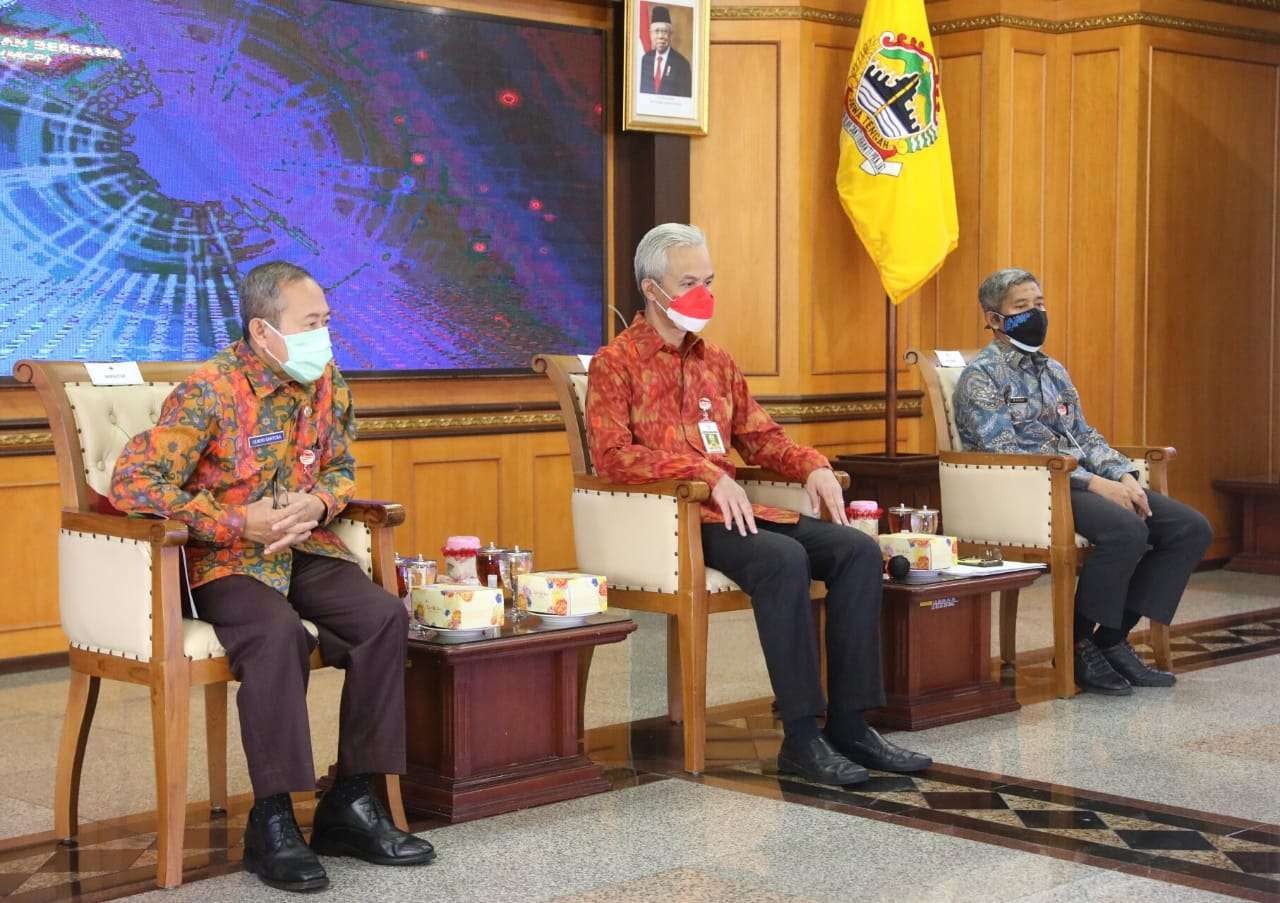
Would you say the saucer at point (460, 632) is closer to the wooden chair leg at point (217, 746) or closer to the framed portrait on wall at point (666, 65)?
the wooden chair leg at point (217, 746)

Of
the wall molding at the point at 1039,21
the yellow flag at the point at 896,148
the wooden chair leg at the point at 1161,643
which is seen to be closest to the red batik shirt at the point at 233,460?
the wooden chair leg at the point at 1161,643

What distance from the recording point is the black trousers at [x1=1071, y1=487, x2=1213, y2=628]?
15.9ft

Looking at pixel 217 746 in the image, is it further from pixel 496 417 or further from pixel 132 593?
pixel 496 417

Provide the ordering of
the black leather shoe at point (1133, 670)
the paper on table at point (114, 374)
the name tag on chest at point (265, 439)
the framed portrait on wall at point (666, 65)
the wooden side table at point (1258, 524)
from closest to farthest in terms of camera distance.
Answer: the name tag on chest at point (265, 439) → the paper on table at point (114, 374) → the black leather shoe at point (1133, 670) → the framed portrait on wall at point (666, 65) → the wooden side table at point (1258, 524)

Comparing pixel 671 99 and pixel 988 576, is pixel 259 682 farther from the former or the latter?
pixel 671 99

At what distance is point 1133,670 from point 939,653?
2.56ft

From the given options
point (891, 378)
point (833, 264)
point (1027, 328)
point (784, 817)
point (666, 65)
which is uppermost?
point (666, 65)

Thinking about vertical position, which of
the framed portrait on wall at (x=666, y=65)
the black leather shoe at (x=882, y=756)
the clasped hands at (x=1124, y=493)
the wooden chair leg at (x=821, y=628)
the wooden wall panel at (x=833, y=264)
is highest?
the framed portrait on wall at (x=666, y=65)

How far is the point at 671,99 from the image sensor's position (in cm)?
652

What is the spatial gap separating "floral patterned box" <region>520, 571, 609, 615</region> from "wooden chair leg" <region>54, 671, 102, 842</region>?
3.05 feet

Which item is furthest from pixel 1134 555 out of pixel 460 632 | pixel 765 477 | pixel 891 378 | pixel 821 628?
pixel 460 632

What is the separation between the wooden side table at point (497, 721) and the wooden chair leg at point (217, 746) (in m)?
0.38

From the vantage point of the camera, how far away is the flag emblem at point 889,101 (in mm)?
6672

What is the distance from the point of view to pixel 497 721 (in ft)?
12.0
